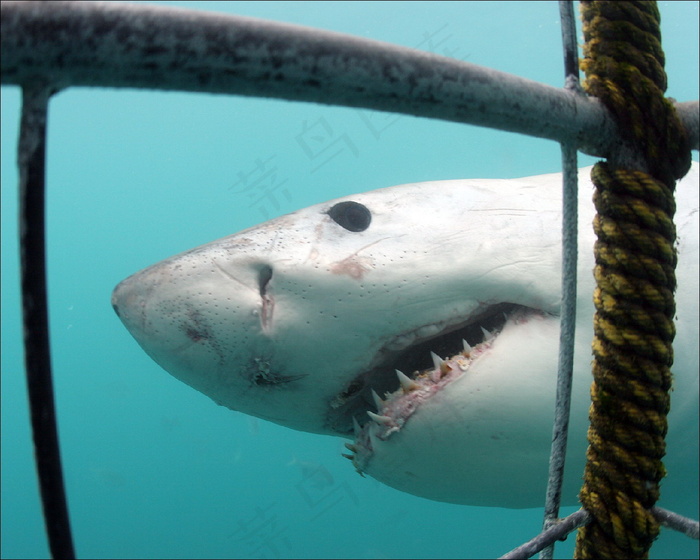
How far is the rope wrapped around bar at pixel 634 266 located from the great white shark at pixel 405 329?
530mm

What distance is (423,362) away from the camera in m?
1.29

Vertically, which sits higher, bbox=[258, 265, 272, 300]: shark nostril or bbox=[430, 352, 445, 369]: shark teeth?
bbox=[258, 265, 272, 300]: shark nostril

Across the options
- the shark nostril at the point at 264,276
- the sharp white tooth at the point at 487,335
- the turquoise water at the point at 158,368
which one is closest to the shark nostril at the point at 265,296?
the shark nostril at the point at 264,276

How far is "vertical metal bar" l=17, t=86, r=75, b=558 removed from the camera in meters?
0.35

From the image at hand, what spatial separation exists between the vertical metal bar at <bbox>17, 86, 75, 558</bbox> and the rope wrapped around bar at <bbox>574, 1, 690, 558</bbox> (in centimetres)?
57

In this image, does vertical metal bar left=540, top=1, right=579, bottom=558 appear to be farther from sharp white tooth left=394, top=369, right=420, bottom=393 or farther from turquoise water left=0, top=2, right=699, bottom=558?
turquoise water left=0, top=2, right=699, bottom=558

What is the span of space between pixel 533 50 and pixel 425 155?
717 centimetres

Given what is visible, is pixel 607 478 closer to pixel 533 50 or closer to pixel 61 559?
pixel 61 559

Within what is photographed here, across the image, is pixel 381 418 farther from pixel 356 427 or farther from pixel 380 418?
pixel 356 427

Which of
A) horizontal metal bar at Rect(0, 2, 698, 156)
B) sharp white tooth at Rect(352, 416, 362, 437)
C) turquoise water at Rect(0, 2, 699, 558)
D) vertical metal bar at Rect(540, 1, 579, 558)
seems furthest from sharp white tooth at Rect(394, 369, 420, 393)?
turquoise water at Rect(0, 2, 699, 558)

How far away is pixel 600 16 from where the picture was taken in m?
0.62

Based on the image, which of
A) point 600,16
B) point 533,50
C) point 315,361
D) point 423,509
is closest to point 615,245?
point 600,16

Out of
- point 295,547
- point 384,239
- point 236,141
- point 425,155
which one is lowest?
point 295,547

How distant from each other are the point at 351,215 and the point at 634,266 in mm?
804
